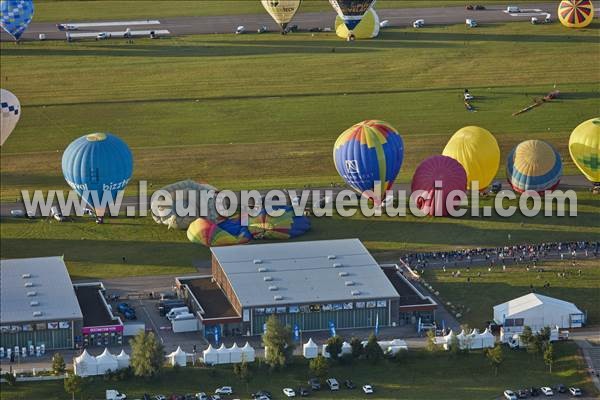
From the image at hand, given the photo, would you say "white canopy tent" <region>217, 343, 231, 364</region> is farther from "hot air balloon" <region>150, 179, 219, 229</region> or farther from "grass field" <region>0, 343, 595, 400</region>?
"hot air balloon" <region>150, 179, 219, 229</region>

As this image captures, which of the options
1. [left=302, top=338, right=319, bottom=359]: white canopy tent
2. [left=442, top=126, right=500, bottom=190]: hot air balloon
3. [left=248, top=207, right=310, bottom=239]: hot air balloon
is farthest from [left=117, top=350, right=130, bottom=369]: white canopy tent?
[left=442, top=126, right=500, bottom=190]: hot air balloon

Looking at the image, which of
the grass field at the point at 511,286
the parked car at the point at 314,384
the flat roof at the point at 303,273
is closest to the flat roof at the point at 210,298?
the flat roof at the point at 303,273

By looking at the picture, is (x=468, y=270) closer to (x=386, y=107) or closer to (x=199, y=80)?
(x=386, y=107)

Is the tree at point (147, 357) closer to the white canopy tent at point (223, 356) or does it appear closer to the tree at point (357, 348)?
the white canopy tent at point (223, 356)

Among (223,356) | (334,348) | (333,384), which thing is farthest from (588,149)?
(223,356)

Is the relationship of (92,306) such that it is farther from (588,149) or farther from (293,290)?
(588,149)

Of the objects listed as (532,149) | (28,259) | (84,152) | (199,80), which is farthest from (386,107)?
(28,259)
